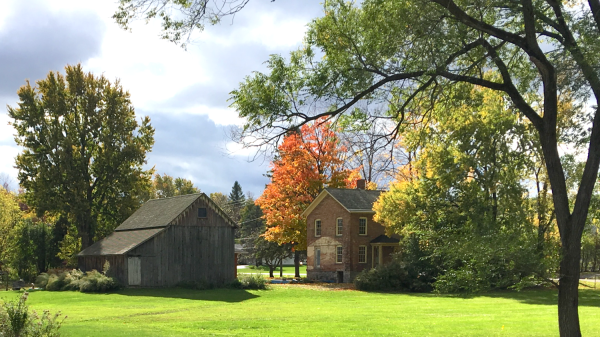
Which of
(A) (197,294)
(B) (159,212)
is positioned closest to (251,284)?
(A) (197,294)

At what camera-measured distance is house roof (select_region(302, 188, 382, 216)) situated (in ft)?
154

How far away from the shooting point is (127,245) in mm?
39344

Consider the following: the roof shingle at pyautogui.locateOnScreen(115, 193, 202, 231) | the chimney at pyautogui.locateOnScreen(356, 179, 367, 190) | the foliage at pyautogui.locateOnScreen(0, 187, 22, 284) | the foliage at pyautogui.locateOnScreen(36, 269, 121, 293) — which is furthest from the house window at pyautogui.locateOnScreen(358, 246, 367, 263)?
the foliage at pyautogui.locateOnScreen(0, 187, 22, 284)

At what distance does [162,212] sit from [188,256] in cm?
452

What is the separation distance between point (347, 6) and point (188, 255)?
30.8 m

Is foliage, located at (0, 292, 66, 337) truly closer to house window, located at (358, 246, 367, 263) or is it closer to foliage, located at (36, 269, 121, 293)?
foliage, located at (36, 269, 121, 293)

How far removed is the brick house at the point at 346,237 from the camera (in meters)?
46.9

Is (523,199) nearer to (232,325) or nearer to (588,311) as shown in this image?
(588,311)

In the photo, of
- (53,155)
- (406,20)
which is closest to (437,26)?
(406,20)

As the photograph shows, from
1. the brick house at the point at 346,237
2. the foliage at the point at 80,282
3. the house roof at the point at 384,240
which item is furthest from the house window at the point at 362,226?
the foliage at the point at 80,282

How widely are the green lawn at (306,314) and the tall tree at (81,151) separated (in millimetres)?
16408

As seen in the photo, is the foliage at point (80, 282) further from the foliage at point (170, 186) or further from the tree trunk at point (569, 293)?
the foliage at point (170, 186)

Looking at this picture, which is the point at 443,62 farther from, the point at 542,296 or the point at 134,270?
the point at 134,270

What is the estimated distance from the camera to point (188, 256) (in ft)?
132
